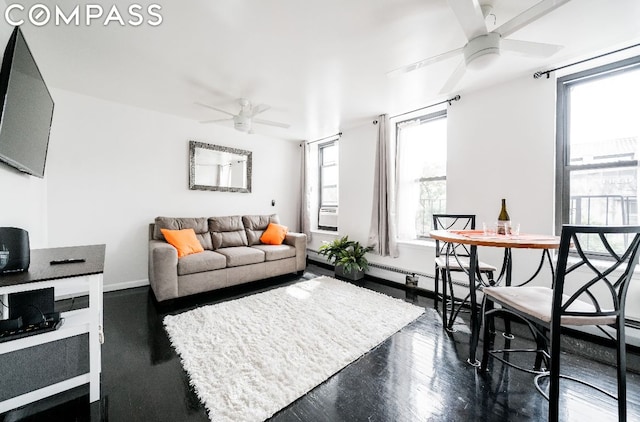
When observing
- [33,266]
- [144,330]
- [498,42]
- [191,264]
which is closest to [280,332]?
[144,330]

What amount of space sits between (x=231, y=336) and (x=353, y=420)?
1.17 meters

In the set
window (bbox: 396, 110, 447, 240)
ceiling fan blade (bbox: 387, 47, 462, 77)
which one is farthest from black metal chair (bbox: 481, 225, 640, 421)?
window (bbox: 396, 110, 447, 240)

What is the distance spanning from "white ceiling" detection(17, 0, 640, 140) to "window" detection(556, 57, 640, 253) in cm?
30

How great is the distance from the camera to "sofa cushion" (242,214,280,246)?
3.98 metres

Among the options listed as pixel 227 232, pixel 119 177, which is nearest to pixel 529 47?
pixel 227 232

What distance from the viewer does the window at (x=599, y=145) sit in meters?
2.11

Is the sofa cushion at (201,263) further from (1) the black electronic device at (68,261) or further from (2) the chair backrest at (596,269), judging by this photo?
(2) the chair backrest at (596,269)

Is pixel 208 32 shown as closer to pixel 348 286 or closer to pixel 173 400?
pixel 173 400

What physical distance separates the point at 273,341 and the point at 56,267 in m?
1.44

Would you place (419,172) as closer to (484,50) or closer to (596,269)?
(484,50)

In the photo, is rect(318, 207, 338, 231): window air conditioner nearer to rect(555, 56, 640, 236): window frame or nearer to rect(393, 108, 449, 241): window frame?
rect(393, 108, 449, 241): window frame

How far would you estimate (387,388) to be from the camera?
1.50 meters

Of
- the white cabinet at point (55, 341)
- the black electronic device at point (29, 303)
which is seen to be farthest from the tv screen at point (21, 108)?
the black electronic device at point (29, 303)

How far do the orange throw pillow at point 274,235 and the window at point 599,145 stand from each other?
3314 mm
